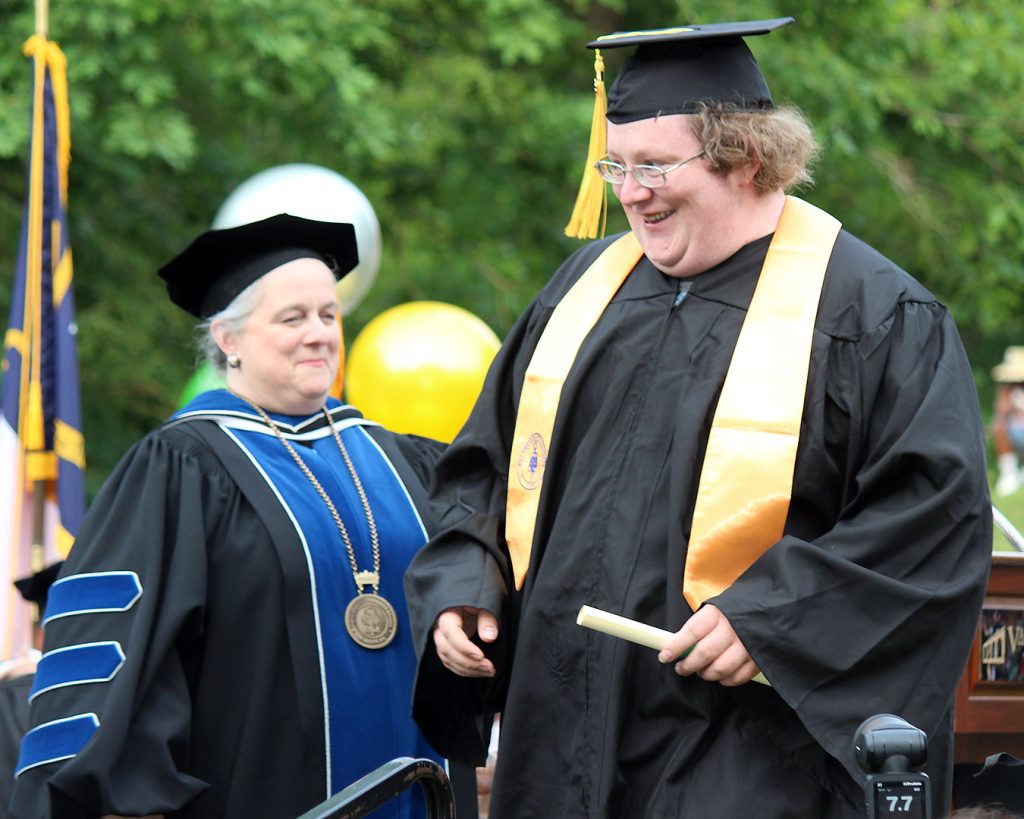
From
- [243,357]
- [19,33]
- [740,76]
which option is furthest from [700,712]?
[19,33]

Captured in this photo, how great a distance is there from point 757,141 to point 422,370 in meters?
3.09

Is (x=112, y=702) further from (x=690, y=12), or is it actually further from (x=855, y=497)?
(x=690, y=12)

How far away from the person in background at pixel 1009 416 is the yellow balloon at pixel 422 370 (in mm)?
10235

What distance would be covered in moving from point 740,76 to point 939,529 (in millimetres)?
951

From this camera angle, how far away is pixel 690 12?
8.73m

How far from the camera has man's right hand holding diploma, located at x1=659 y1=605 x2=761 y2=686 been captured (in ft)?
8.46

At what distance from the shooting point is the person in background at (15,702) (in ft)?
12.6

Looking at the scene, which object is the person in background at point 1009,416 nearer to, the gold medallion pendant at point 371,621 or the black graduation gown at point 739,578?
the gold medallion pendant at point 371,621

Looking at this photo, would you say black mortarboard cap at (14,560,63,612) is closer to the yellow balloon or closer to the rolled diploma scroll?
the yellow balloon

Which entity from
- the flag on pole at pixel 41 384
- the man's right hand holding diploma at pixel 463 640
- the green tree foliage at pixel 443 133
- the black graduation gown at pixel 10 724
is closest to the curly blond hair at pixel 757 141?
the man's right hand holding diploma at pixel 463 640

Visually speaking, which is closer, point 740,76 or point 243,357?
point 740,76

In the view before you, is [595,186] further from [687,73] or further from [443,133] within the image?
[443,133]

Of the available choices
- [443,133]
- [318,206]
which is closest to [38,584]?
[318,206]

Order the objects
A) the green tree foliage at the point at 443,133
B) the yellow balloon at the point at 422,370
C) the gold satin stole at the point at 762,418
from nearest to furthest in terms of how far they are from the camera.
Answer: the gold satin stole at the point at 762,418 → the yellow balloon at the point at 422,370 → the green tree foliage at the point at 443,133
